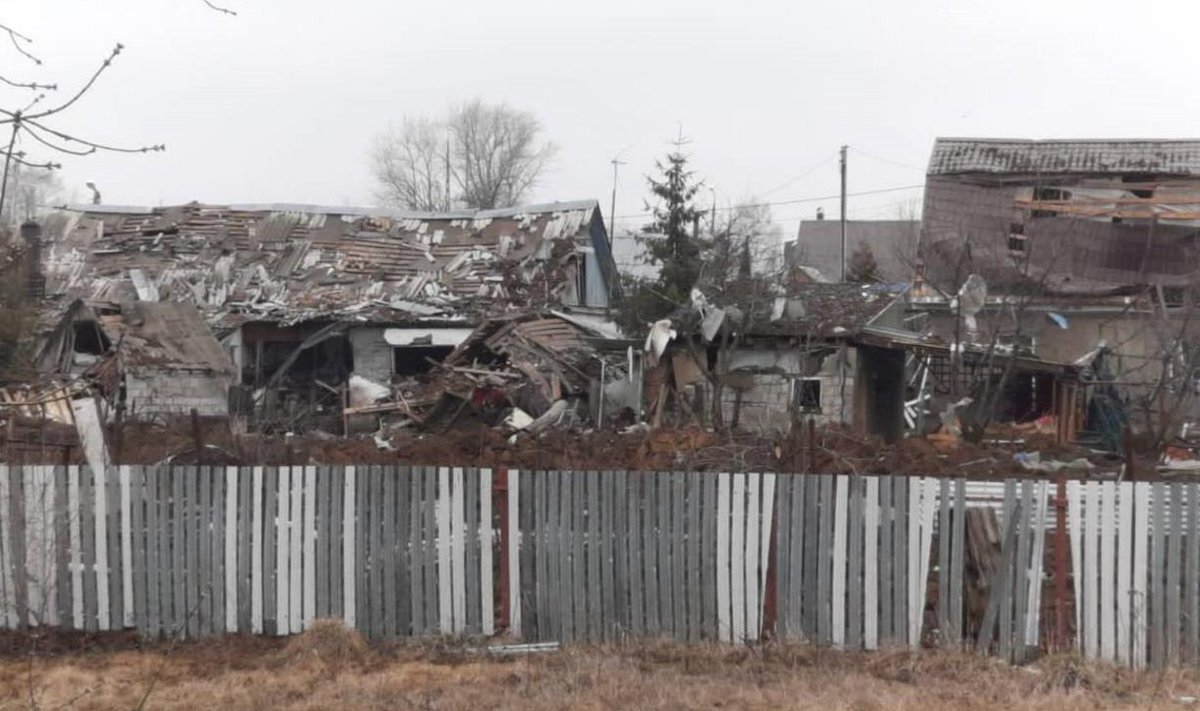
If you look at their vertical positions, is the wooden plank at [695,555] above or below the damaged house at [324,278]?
below

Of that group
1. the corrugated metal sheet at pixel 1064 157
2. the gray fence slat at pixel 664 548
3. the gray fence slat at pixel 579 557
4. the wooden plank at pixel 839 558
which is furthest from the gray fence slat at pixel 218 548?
the corrugated metal sheet at pixel 1064 157

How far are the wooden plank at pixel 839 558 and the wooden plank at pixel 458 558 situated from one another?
102 inches

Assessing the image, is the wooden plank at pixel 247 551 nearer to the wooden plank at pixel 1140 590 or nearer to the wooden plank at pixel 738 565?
the wooden plank at pixel 738 565

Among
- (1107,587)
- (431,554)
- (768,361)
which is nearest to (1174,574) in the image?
(1107,587)

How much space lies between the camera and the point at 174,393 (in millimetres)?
21906

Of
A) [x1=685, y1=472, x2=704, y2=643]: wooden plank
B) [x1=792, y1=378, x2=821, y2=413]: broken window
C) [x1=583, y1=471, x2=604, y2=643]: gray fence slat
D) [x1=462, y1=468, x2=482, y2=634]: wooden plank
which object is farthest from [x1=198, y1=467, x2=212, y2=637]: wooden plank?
[x1=792, y1=378, x2=821, y2=413]: broken window

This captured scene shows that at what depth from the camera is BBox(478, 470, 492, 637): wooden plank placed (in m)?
7.87

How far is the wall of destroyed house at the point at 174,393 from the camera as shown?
21.3 meters

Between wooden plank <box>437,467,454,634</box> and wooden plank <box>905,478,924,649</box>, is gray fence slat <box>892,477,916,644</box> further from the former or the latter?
wooden plank <box>437,467,454,634</box>

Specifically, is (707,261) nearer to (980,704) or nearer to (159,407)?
(159,407)

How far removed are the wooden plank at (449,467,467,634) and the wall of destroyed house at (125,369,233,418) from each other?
1444 cm

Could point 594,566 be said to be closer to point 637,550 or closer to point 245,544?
point 637,550

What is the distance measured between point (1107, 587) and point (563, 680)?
364 cm

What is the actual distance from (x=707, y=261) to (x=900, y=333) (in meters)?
4.64
